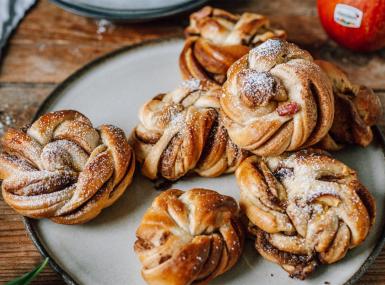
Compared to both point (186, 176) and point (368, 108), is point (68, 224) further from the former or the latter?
point (368, 108)

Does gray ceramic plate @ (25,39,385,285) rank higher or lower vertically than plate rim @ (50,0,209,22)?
lower

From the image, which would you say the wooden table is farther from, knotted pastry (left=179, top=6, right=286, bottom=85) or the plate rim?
knotted pastry (left=179, top=6, right=286, bottom=85)

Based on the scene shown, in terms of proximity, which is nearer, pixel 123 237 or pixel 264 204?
pixel 264 204

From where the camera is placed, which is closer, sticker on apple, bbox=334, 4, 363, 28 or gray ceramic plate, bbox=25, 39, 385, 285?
gray ceramic plate, bbox=25, 39, 385, 285

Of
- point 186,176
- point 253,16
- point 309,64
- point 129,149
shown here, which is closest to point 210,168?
Result: point 186,176

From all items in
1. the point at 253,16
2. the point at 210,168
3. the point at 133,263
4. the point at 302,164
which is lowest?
the point at 133,263

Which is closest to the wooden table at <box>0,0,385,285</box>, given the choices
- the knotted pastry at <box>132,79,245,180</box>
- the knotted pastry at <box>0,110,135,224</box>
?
the knotted pastry at <box>0,110,135,224</box>

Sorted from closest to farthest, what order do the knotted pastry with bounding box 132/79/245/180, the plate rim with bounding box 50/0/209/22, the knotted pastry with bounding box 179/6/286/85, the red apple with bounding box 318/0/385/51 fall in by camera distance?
the knotted pastry with bounding box 132/79/245/180, the knotted pastry with bounding box 179/6/286/85, the red apple with bounding box 318/0/385/51, the plate rim with bounding box 50/0/209/22
